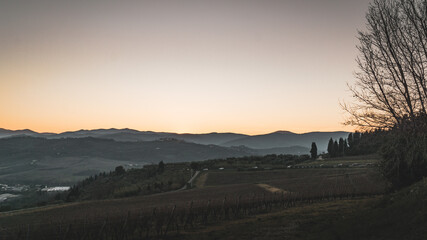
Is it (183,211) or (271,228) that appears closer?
(271,228)

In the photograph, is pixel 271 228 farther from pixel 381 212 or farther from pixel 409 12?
pixel 409 12

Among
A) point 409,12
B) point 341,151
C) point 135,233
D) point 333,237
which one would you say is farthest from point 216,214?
point 341,151

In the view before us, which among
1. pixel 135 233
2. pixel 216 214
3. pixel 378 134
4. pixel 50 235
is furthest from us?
pixel 216 214

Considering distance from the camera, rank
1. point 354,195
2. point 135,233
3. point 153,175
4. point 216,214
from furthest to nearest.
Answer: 1. point 153,175
2. point 354,195
3. point 216,214
4. point 135,233

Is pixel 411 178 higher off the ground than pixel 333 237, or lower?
higher

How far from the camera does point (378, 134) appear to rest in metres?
21.5

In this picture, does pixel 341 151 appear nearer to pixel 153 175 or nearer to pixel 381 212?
pixel 153 175

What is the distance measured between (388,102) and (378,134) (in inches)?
113

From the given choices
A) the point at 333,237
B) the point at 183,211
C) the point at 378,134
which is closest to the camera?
the point at 333,237

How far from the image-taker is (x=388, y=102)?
1953cm

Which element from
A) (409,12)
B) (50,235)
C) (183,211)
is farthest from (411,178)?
(50,235)

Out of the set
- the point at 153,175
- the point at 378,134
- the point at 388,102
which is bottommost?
the point at 153,175

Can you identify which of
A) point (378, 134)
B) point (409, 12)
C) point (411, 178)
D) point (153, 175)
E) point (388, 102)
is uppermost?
point (409, 12)

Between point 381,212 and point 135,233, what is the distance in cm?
1924
